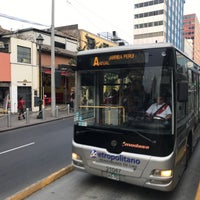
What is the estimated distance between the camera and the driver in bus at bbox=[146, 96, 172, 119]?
4363 millimetres

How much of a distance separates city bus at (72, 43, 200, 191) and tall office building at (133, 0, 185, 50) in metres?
79.9

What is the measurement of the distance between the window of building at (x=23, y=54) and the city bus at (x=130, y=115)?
18.2m

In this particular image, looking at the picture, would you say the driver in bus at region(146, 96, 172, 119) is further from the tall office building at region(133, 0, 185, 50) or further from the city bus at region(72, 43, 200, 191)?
the tall office building at region(133, 0, 185, 50)

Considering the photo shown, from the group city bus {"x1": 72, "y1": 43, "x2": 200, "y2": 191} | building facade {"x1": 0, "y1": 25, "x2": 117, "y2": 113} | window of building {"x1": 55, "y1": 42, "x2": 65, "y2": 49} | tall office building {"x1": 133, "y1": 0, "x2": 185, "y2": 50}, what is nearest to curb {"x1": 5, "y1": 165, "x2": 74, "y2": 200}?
city bus {"x1": 72, "y1": 43, "x2": 200, "y2": 191}

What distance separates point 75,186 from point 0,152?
4272 millimetres

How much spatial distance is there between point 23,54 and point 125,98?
63.5ft

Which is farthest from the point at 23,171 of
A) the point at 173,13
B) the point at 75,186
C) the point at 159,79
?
the point at 173,13

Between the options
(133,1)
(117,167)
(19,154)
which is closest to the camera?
(117,167)

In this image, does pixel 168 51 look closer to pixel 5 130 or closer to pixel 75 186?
pixel 75 186

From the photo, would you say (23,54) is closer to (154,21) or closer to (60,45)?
(60,45)

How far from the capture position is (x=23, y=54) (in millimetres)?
22297

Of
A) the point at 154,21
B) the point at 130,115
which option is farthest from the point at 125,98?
the point at 154,21

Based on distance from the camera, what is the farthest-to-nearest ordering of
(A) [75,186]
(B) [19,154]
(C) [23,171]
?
(B) [19,154] < (C) [23,171] < (A) [75,186]

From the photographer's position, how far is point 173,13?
9231cm
